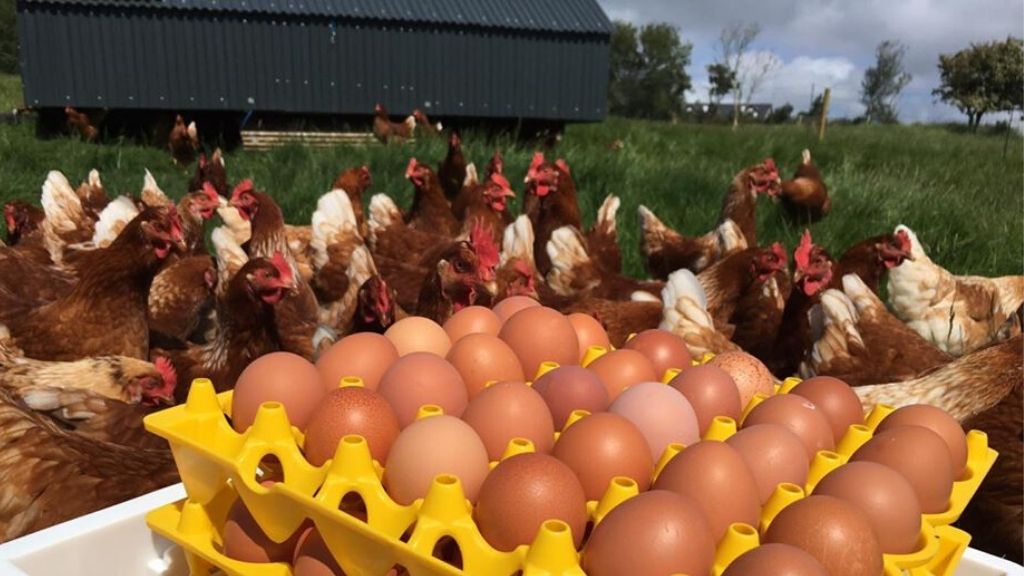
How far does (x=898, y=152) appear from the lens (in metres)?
11.0

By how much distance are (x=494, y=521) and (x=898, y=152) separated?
38.2 ft

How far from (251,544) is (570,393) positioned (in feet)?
1.98

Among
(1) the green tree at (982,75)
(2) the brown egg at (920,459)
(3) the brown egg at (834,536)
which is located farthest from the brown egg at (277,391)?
(1) the green tree at (982,75)

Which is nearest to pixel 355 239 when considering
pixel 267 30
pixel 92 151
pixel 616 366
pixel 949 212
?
pixel 616 366

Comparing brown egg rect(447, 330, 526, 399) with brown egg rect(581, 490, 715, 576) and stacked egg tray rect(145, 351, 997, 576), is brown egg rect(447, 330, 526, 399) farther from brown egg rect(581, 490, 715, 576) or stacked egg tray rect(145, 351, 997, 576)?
brown egg rect(581, 490, 715, 576)

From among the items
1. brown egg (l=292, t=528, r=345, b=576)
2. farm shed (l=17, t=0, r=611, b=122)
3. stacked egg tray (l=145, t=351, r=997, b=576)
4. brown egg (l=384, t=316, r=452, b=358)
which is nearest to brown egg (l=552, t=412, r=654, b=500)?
stacked egg tray (l=145, t=351, r=997, b=576)

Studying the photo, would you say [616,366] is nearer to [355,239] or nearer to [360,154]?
[355,239]

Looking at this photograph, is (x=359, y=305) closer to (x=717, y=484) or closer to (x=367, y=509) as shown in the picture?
(x=367, y=509)

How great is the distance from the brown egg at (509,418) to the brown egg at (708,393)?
306 mm

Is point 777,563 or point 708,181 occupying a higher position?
point 708,181

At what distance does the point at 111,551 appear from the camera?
1359 mm

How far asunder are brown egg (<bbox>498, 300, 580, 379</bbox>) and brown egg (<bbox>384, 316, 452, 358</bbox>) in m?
0.15

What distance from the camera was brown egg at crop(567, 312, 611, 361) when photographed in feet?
6.16

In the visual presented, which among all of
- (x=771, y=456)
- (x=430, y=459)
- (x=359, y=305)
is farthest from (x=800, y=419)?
(x=359, y=305)
